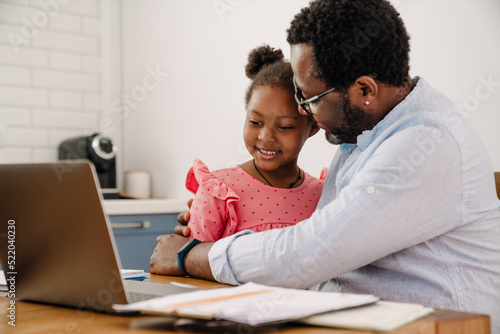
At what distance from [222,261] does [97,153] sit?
2.11 meters

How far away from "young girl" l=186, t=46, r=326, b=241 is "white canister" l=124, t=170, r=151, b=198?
1624mm

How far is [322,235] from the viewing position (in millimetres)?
931

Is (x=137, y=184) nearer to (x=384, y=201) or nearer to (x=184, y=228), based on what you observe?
(x=184, y=228)

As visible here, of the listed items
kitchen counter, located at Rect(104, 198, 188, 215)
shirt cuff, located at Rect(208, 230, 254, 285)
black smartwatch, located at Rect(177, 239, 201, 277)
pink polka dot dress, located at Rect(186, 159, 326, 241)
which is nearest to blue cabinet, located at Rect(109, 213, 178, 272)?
kitchen counter, located at Rect(104, 198, 188, 215)

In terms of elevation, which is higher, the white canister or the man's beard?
the man's beard

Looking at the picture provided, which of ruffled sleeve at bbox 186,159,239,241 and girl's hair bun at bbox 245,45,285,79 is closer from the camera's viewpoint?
ruffled sleeve at bbox 186,159,239,241

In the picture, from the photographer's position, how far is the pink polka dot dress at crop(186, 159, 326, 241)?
1510mm

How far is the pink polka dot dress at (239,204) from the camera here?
1.51 metres

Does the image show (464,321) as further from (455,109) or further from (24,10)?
(24,10)

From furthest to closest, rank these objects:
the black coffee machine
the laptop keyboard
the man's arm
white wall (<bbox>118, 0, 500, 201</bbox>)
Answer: the black coffee machine < white wall (<bbox>118, 0, 500, 201</bbox>) < the man's arm < the laptop keyboard

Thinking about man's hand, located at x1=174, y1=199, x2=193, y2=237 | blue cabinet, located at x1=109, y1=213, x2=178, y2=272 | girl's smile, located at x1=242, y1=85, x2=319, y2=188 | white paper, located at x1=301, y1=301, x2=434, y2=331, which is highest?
girl's smile, located at x1=242, y1=85, x2=319, y2=188

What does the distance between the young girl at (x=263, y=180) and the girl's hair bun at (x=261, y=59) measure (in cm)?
8

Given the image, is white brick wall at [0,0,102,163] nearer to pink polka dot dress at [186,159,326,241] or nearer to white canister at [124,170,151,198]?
white canister at [124,170,151,198]

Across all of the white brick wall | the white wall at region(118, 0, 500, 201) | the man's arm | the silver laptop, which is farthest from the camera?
the white brick wall
